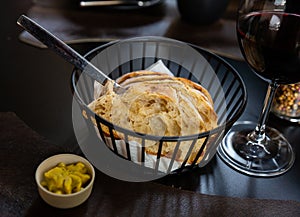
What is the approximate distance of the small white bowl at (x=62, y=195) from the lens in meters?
0.58

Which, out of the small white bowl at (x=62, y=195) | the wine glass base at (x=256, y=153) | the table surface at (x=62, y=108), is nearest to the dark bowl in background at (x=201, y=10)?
the table surface at (x=62, y=108)

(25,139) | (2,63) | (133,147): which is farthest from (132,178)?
(2,63)

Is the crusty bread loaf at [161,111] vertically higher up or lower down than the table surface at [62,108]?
higher up

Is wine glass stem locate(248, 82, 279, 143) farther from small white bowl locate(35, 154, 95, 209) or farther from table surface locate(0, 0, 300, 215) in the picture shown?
small white bowl locate(35, 154, 95, 209)

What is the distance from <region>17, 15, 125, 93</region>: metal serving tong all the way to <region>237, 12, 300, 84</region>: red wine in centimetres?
21

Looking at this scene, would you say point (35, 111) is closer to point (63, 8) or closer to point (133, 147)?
point (133, 147)

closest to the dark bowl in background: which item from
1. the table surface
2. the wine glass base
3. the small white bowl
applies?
the table surface

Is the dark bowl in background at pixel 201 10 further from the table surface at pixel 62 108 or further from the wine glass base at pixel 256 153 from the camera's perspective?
the wine glass base at pixel 256 153

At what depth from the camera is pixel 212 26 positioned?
1.07m

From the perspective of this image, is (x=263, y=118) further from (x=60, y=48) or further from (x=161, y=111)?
(x=60, y=48)

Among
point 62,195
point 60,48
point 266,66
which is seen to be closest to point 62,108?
point 60,48

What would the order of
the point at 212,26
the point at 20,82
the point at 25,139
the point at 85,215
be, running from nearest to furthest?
the point at 85,215 → the point at 25,139 → the point at 20,82 → the point at 212,26

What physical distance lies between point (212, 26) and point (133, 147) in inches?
21.6

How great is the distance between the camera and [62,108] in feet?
2.62
